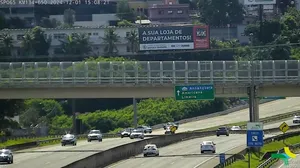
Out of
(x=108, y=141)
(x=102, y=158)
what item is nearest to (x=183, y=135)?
(x=108, y=141)

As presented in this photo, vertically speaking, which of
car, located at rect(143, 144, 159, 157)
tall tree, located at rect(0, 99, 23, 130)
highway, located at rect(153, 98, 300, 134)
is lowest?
highway, located at rect(153, 98, 300, 134)

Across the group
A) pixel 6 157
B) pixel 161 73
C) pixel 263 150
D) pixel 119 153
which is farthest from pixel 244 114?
pixel 6 157

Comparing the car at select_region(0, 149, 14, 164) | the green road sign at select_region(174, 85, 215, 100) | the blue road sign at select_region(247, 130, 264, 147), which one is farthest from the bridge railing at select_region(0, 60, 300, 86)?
the blue road sign at select_region(247, 130, 264, 147)

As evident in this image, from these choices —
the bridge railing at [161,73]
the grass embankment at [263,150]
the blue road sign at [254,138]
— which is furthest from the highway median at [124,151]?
A: the blue road sign at [254,138]

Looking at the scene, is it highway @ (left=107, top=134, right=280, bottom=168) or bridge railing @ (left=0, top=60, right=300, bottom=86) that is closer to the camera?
highway @ (left=107, top=134, right=280, bottom=168)

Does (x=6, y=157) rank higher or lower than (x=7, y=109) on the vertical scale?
higher

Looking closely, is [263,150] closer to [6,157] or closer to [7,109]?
[6,157]

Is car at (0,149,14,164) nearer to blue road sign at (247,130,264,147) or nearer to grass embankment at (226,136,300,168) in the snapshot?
grass embankment at (226,136,300,168)

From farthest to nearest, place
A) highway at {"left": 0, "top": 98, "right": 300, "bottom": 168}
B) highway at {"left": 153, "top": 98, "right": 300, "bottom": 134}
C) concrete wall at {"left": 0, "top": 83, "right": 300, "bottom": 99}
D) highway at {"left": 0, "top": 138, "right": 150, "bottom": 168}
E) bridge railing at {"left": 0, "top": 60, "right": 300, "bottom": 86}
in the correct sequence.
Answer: highway at {"left": 153, "top": 98, "right": 300, "bottom": 134}
bridge railing at {"left": 0, "top": 60, "right": 300, "bottom": 86}
concrete wall at {"left": 0, "top": 83, "right": 300, "bottom": 99}
highway at {"left": 0, "top": 98, "right": 300, "bottom": 168}
highway at {"left": 0, "top": 138, "right": 150, "bottom": 168}
